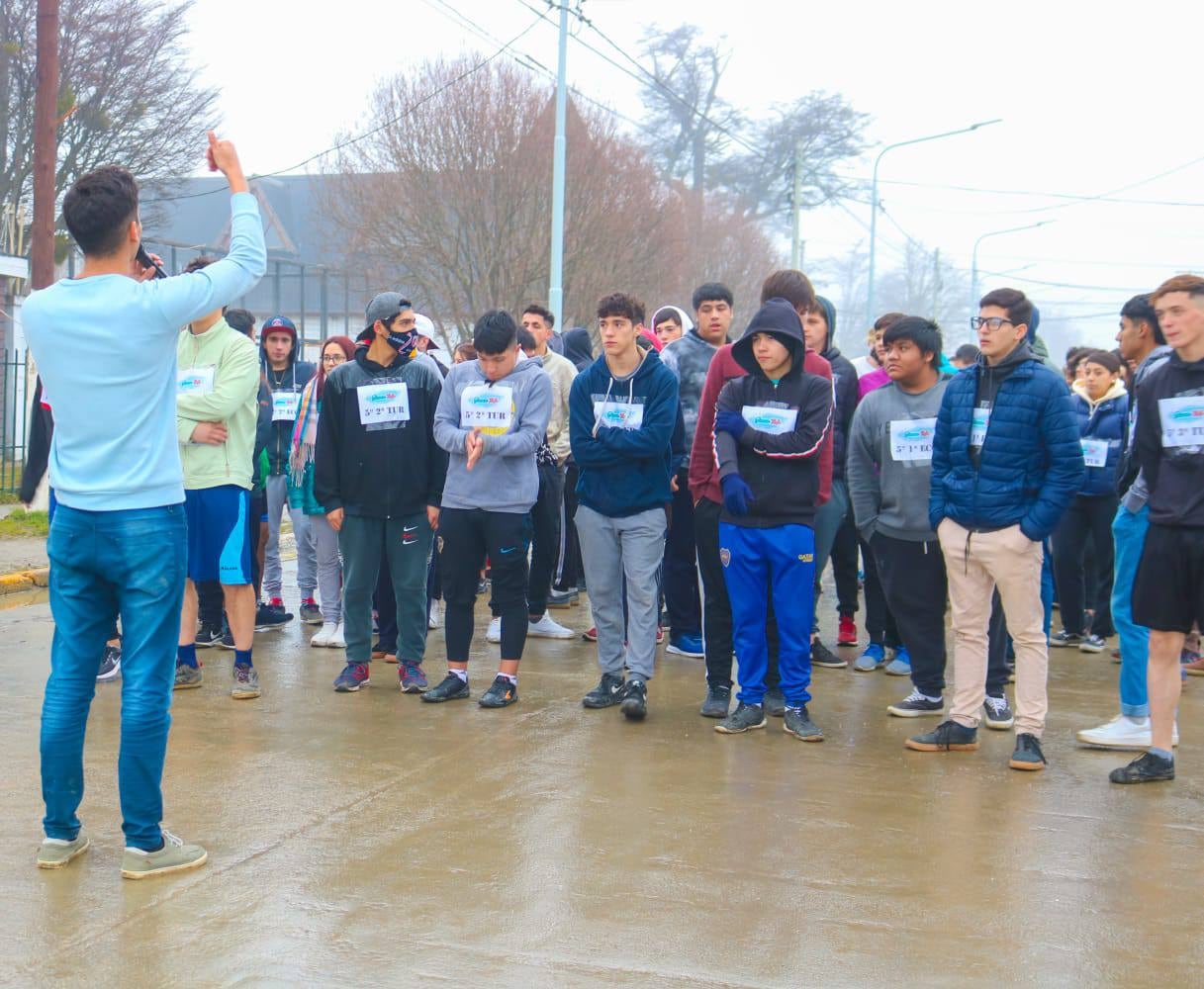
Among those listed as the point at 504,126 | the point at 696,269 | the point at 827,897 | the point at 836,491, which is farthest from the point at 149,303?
the point at 696,269

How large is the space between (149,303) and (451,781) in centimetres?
227

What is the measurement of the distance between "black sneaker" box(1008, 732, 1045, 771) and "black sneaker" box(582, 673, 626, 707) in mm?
1926

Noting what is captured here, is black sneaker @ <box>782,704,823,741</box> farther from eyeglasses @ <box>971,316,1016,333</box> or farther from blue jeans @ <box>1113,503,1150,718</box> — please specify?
eyeglasses @ <box>971,316,1016,333</box>

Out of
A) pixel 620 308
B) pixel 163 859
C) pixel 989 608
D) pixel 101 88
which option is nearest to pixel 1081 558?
pixel 989 608

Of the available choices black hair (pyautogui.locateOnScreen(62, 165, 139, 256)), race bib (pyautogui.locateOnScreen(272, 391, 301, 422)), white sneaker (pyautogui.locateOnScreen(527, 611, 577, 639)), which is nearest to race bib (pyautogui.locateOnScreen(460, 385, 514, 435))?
race bib (pyautogui.locateOnScreen(272, 391, 301, 422))

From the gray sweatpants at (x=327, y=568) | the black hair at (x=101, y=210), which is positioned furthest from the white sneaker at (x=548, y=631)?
the black hair at (x=101, y=210)

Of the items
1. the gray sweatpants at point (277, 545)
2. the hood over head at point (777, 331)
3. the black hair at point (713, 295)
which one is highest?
the black hair at point (713, 295)

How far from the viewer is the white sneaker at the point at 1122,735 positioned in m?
6.16

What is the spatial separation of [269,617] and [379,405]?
267 cm

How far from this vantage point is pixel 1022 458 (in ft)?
19.2

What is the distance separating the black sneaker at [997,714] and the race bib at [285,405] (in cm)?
454

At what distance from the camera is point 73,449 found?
4.30 meters

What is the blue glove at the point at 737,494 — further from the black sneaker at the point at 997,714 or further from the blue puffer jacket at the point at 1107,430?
the blue puffer jacket at the point at 1107,430

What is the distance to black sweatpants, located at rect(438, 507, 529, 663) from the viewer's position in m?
6.83
